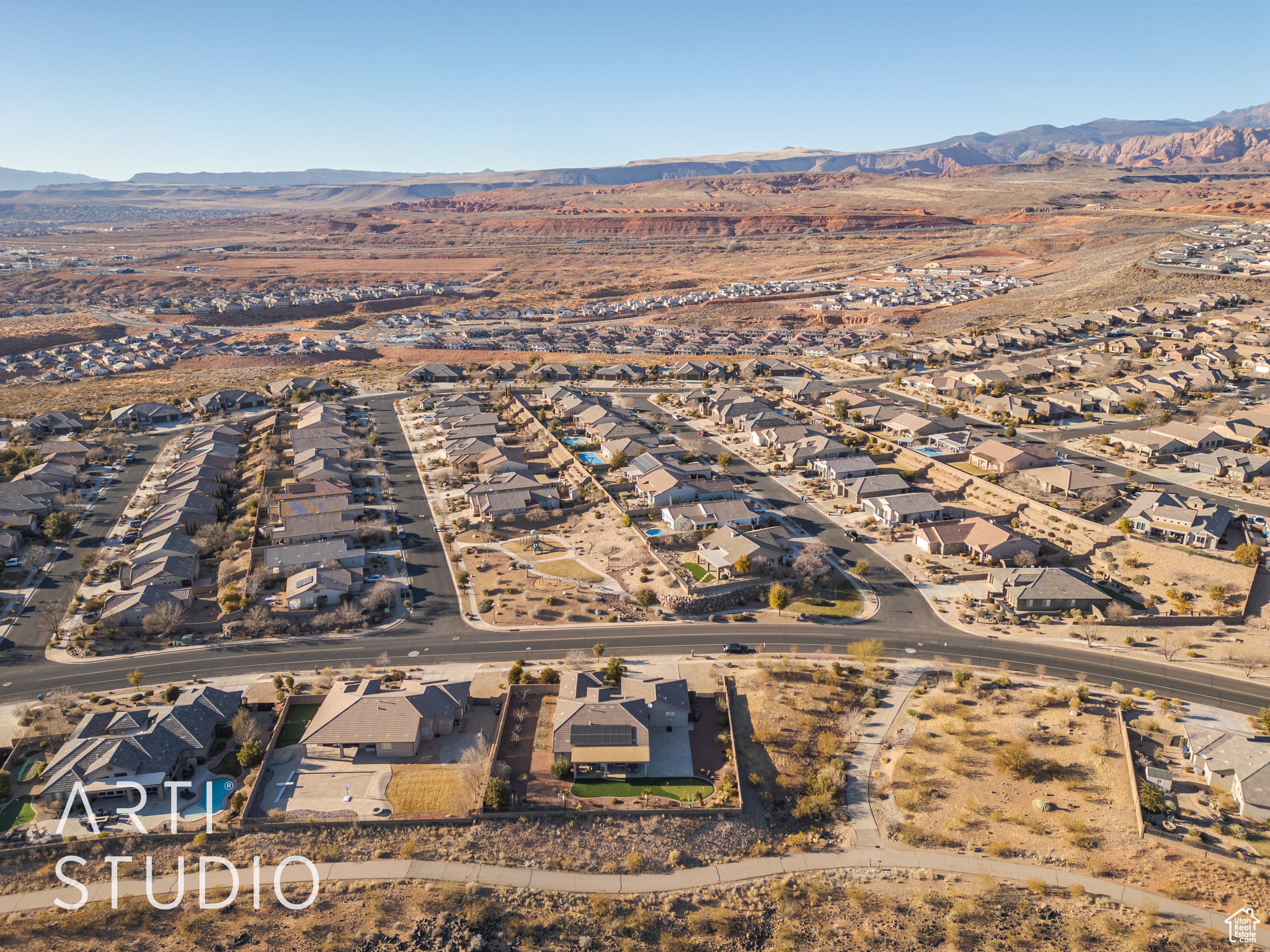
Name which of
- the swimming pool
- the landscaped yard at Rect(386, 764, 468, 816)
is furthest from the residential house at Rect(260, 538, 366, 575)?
the landscaped yard at Rect(386, 764, 468, 816)

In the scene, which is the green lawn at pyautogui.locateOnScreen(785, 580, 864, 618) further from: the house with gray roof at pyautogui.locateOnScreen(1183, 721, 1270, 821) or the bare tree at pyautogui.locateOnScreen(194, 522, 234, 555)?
the bare tree at pyautogui.locateOnScreen(194, 522, 234, 555)

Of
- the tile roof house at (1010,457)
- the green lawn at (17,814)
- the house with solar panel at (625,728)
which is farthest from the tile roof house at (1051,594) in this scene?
the green lawn at (17,814)

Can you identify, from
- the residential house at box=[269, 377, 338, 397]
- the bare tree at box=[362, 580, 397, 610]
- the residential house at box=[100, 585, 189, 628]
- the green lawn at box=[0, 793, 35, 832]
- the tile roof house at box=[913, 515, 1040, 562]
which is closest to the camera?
the green lawn at box=[0, 793, 35, 832]

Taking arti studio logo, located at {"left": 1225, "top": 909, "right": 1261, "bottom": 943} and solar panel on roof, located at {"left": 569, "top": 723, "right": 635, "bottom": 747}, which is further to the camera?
solar panel on roof, located at {"left": 569, "top": 723, "right": 635, "bottom": 747}

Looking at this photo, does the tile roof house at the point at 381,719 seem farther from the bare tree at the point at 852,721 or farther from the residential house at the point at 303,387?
the residential house at the point at 303,387

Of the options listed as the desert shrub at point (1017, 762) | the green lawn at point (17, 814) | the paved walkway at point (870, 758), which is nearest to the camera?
the paved walkway at point (870, 758)

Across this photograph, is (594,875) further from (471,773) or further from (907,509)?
(907,509)
